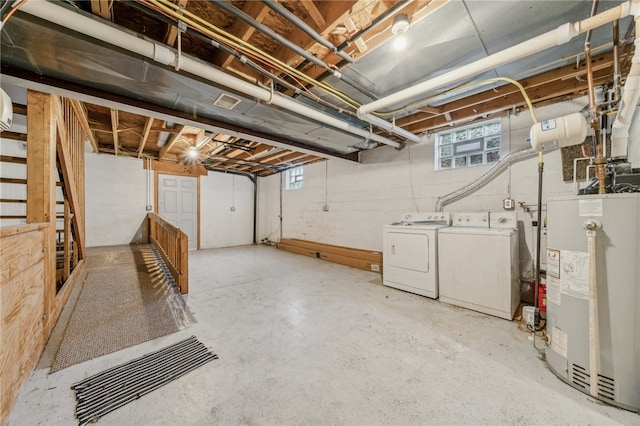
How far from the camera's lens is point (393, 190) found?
4.24 metres

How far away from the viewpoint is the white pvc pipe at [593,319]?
4.53 ft

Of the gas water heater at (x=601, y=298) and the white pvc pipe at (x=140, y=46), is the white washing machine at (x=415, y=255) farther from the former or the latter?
the white pvc pipe at (x=140, y=46)

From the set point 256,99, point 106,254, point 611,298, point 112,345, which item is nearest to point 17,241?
point 112,345

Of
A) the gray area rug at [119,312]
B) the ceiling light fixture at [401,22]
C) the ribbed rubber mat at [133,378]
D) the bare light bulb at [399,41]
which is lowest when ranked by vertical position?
the ribbed rubber mat at [133,378]

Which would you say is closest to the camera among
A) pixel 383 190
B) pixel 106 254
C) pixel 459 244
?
pixel 459 244

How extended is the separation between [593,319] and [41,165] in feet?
13.8

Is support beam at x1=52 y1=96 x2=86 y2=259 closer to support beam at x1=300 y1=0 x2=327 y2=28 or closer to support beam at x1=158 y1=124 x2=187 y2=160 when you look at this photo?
support beam at x1=158 y1=124 x2=187 y2=160

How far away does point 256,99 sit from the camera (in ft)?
7.54

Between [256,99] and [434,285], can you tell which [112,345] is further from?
[434,285]

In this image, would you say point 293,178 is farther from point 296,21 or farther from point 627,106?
point 627,106

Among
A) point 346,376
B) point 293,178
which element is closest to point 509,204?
point 346,376

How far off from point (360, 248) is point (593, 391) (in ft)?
11.5

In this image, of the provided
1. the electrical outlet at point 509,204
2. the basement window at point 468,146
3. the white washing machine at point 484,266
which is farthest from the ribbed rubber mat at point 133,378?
the basement window at point 468,146

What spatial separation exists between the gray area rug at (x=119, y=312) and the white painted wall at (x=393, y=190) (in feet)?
11.0
